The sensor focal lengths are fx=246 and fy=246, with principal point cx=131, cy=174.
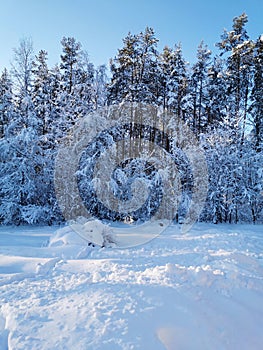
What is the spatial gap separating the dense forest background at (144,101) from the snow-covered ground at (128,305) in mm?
6169

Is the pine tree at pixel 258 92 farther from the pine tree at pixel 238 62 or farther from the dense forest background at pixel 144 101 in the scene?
the pine tree at pixel 238 62

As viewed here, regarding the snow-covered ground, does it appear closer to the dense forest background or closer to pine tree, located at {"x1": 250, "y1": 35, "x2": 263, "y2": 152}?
the dense forest background

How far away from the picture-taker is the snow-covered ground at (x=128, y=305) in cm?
242

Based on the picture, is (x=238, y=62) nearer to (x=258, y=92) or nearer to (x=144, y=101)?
(x=258, y=92)

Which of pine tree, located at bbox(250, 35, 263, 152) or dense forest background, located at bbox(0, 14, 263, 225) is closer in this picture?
dense forest background, located at bbox(0, 14, 263, 225)

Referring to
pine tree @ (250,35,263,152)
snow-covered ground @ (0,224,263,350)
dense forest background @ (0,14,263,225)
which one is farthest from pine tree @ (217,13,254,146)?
snow-covered ground @ (0,224,263,350)

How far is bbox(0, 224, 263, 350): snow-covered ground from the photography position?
2.42 m

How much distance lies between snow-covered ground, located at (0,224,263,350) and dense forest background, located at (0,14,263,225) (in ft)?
20.2

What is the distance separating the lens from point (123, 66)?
587 inches

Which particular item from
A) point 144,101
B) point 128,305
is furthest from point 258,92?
point 128,305

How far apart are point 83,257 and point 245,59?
14893mm

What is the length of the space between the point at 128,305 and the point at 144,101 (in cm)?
1270

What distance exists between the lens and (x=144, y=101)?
14188mm

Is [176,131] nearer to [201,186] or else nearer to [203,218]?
[201,186]
